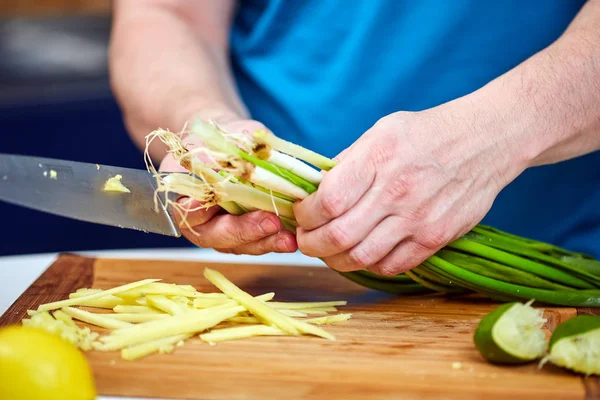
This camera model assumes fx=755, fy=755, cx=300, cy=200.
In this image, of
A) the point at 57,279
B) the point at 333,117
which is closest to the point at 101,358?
the point at 57,279

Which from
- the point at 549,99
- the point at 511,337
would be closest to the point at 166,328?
the point at 511,337

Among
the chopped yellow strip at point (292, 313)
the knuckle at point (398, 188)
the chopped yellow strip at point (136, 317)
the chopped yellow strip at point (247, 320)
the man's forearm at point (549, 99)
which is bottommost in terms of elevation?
the chopped yellow strip at point (247, 320)

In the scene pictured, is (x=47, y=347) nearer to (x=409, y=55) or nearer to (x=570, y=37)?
(x=570, y=37)

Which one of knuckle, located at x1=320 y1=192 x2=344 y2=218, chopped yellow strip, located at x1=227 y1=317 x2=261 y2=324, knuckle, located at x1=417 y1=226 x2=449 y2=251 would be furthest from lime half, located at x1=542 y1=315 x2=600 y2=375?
chopped yellow strip, located at x1=227 y1=317 x2=261 y2=324

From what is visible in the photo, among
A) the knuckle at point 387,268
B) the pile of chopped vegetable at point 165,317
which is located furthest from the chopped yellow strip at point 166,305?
the knuckle at point 387,268

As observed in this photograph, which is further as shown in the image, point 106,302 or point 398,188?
point 106,302

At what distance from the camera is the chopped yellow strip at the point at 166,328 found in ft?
4.42

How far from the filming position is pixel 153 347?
134 centimetres

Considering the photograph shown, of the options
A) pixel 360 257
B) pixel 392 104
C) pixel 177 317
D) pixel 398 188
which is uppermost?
pixel 392 104

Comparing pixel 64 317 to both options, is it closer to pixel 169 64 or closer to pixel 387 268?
pixel 387 268

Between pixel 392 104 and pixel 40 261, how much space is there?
3.42 ft

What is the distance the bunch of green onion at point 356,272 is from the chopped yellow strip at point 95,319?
267 millimetres

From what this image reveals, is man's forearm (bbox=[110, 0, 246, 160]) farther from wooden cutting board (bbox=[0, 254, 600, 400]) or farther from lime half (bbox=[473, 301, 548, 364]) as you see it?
lime half (bbox=[473, 301, 548, 364])

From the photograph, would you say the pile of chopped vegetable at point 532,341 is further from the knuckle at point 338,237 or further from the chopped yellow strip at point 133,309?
the chopped yellow strip at point 133,309
